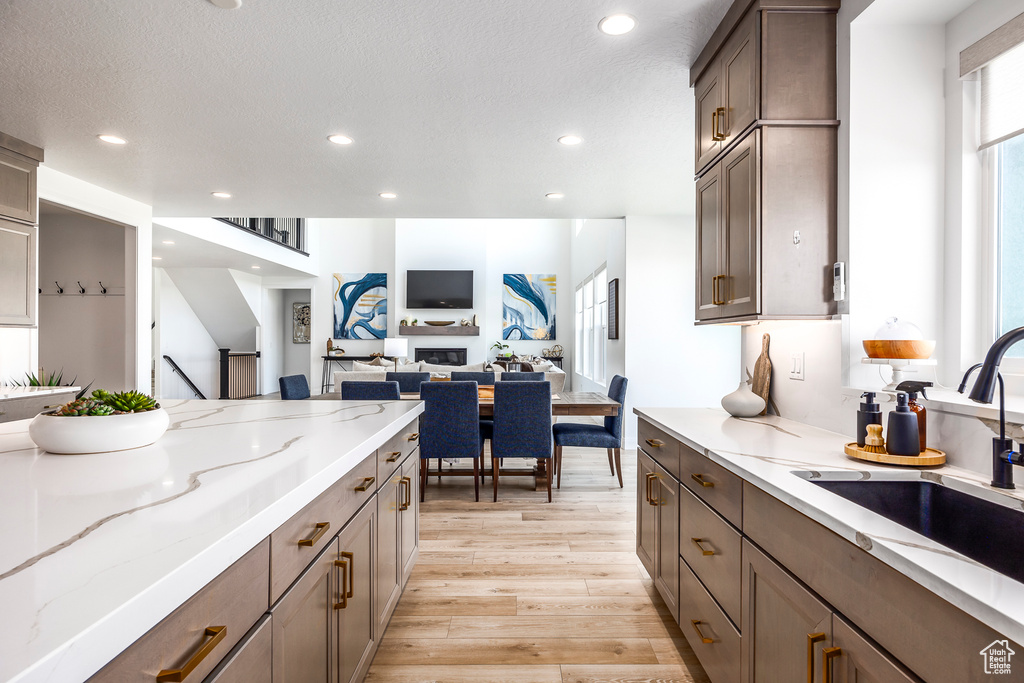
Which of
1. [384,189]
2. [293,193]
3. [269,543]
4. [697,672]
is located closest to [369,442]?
[269,543]

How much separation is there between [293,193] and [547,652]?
4152 millimetres

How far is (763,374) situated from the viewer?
7.70 ft

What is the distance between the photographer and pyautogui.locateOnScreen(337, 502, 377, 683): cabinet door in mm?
1428

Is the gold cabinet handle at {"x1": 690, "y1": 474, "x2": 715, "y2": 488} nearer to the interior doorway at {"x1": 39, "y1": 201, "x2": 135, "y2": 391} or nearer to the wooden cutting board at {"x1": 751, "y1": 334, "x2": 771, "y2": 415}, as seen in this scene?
the wooden cutting board at {"x1": 751, "y1": 334, "x2": 771, "y2": 415}

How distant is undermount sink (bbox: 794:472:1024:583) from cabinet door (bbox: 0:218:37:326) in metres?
4.47

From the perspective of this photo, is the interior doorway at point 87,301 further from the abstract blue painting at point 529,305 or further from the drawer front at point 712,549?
the abstract blue painting at point 529,305

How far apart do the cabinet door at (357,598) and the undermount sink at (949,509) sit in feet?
3.85

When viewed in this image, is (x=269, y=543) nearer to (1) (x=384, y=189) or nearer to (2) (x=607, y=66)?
(2) (x=607, y=66)

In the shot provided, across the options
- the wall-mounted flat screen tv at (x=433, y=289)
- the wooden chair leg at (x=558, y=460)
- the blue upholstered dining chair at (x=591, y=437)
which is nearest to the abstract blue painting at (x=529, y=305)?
the wall-mounted flat screen tv at (x=433, y=289)

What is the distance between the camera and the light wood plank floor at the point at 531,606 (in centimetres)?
190

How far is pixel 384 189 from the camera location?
455cm

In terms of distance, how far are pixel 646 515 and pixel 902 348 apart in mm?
1325

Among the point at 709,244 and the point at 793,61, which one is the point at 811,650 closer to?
the point at 709,244

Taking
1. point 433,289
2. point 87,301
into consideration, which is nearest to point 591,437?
point 87,301
